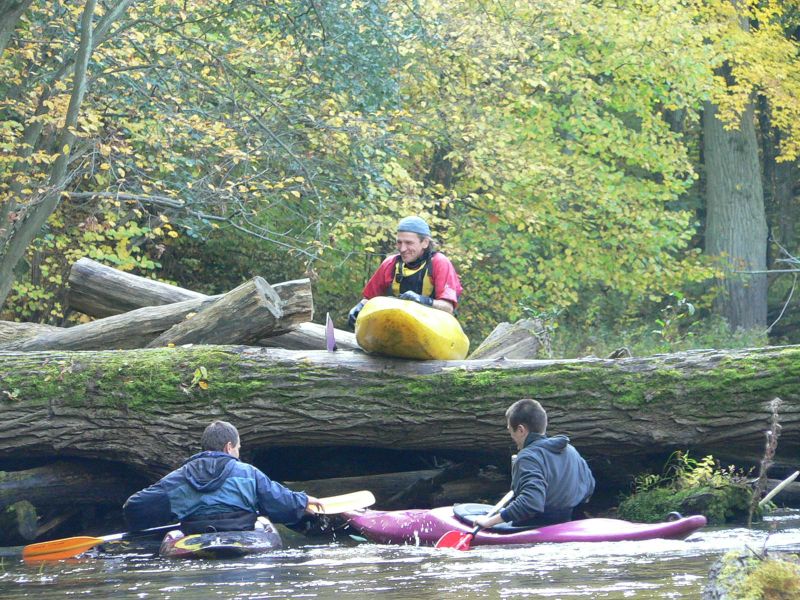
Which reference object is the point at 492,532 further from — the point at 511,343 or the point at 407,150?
the point at 407,150

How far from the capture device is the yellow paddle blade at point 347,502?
9.44 m

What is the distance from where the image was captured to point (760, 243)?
24.1 m

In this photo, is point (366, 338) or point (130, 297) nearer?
point (366, 338)

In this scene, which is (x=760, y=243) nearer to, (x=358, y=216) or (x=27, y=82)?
(x=358, y=216)

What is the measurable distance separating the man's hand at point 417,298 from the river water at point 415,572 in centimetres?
196

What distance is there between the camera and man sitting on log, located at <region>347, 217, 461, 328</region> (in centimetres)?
1005

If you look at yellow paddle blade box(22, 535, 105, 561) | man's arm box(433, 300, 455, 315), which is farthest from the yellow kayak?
yellow paddle blade box(22, 535, 105, 561)

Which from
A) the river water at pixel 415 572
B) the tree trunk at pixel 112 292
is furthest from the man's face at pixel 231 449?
the tree trunk at pixel 112 292

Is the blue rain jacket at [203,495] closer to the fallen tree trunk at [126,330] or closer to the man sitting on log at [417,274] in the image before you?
the man sitting on log at [417,274]

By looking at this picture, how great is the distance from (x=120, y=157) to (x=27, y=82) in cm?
159

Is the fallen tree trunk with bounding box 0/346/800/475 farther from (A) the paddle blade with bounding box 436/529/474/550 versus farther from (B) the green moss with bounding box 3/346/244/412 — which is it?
(A) the paddle blade with bounding box 436/529/474/550

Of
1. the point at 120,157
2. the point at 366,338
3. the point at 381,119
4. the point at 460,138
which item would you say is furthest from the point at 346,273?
the point at 366,338

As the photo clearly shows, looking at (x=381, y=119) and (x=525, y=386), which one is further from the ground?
(x=381, y=119)

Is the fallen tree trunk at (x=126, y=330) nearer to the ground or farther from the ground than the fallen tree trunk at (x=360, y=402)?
farther from the ground
